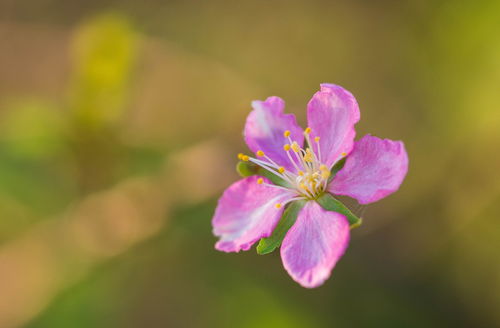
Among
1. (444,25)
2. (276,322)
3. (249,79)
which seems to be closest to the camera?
(276,322)

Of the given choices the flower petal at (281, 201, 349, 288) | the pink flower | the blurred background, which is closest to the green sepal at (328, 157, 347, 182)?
the pink flower

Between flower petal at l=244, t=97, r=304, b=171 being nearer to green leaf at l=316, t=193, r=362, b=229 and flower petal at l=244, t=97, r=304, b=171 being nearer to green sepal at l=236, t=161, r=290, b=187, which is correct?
green sepal at l=236, t=161, r=290, b=187

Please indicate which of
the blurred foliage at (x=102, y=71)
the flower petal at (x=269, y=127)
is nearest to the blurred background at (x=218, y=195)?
the blurred foliage at (x=102, y=71)

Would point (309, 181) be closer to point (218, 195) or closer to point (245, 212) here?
point (245, 212)

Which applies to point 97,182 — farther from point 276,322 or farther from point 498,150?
point 498,150

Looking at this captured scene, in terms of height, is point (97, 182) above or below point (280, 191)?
below

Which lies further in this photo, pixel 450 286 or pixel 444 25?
pixel 444 25

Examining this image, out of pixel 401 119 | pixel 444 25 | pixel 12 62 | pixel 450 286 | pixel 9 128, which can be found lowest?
pixel 12 62

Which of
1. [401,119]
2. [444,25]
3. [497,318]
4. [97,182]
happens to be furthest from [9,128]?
[497,318]
